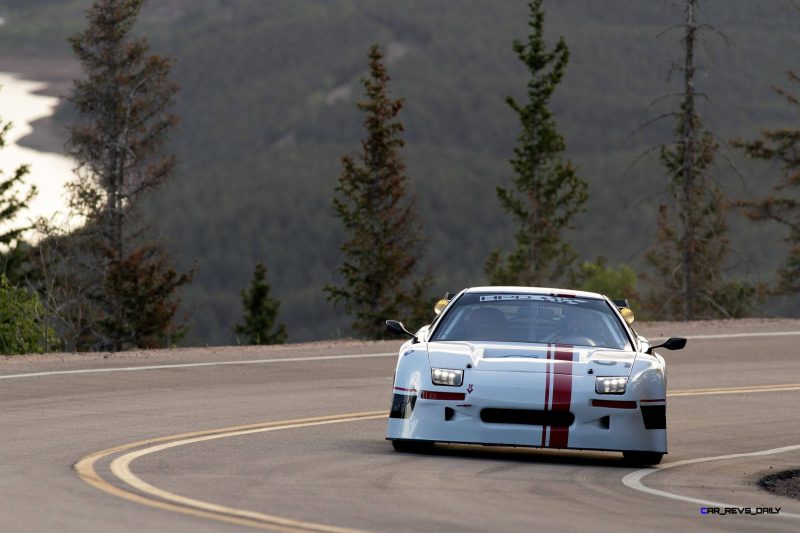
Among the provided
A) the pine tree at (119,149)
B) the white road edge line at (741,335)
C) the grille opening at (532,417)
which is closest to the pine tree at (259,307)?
the pine tree at (119,149)

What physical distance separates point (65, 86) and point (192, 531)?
58793 mm

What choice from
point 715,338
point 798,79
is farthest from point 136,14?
point 715,338

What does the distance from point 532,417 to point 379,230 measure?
55986 millimetres

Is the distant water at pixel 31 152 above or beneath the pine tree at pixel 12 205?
above

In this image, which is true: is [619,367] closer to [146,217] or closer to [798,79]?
[146,217]

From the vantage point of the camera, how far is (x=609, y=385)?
11.6 m

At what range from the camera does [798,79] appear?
74688 mm

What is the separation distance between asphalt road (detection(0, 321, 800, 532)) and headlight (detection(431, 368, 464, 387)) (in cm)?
60

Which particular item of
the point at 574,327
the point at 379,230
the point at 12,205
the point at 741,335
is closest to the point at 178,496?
the point at 574,327

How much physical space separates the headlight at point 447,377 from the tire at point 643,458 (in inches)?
57.9

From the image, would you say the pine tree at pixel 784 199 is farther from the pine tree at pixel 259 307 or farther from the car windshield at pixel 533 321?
the car windshield at pixel 533 321

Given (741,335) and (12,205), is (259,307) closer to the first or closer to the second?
(12,205)

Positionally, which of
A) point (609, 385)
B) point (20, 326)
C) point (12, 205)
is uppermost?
point (12, 205)

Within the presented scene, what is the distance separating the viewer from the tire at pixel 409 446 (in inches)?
472
